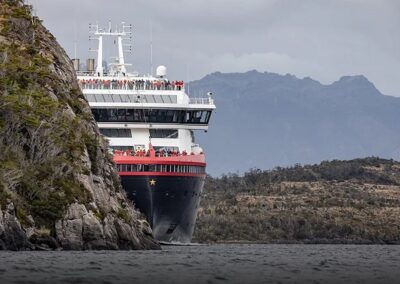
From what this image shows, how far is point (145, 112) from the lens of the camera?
127 metres

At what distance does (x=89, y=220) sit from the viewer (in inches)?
3620

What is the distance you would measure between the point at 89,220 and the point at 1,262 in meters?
26.1

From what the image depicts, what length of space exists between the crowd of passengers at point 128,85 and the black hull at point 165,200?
989 cm

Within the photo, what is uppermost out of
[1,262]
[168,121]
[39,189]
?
[168,121]

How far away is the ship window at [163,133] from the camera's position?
5005 inches

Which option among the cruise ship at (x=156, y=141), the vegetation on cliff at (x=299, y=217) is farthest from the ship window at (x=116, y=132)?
the vegetation on cliff at (x=299, y=217)

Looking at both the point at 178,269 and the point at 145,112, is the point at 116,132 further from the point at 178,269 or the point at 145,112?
the point at 178,269

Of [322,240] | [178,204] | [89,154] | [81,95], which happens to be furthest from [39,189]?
[322,240]

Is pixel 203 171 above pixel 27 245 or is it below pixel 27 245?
above

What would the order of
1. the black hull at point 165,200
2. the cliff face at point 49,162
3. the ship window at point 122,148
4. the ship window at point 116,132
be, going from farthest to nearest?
the ship window at point 116,132
the ship window at point 122,148
the black hull at point 165,200
the cliff face at point 49,162

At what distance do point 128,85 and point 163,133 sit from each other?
632cm

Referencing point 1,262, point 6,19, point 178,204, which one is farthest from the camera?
point 178,204

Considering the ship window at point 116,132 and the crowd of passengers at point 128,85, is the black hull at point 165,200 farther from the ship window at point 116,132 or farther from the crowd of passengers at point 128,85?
the crowd of passengers at point 128,85

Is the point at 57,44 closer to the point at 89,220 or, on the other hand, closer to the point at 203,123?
the point at 203,123
